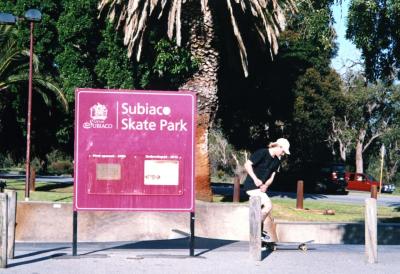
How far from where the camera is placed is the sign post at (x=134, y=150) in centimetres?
1006

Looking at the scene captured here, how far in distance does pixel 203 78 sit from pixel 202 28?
1629mm

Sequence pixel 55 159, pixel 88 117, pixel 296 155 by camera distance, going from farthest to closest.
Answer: pixel 55 159 < pixel 296 155 < pixel 88 117

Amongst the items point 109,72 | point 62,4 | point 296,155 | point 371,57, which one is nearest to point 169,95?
point 371,57

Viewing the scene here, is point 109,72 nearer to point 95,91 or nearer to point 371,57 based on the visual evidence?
point 371,57

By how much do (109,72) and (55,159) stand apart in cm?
5535

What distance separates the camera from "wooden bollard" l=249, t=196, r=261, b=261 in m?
9.91

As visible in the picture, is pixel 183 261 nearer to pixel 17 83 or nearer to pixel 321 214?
pixel 321 214

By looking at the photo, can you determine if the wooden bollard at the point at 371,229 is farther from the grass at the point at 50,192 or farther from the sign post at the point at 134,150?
the grass at the point at 50,192

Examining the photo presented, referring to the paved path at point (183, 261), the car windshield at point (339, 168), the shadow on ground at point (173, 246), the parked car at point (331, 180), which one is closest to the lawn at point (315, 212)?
the shadow on ground at point (173, 246)

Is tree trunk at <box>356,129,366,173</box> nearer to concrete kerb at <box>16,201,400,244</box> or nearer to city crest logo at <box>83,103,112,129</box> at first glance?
concrete kerb at <box>16,201,400,244</box>

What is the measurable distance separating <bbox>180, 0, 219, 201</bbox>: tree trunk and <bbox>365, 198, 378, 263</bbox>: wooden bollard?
11.8m

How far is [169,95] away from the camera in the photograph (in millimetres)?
10219

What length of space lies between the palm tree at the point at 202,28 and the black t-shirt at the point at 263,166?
36.1ft

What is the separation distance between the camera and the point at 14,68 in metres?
29.8
